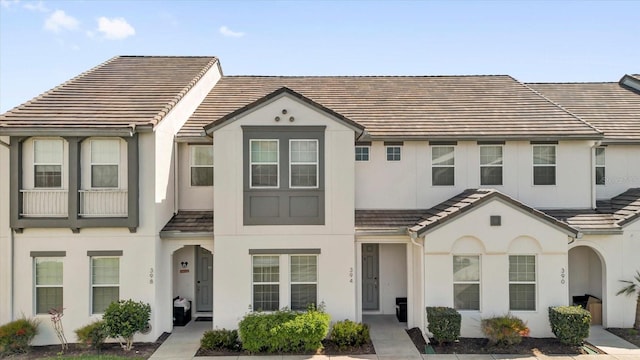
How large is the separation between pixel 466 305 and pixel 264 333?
19.8 feet

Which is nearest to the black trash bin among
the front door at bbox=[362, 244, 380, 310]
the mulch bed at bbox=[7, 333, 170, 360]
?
the front door at bbox=[362, 244, 380, 310]

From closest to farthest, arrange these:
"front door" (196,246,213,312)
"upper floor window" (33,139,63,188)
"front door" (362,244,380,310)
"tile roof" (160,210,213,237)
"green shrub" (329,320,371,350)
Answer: "green shrub" (329,320,371,350), "upper floor window" (33,139,63,188), "tile roof" (160,210,213,237), "front door" (196,246,213,312), "front door" (362,244,380,310)

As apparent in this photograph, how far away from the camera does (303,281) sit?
12461mm

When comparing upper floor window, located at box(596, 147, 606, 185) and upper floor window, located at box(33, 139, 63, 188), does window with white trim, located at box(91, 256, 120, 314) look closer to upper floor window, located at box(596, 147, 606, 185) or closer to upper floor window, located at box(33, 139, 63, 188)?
upper floor window, located at box(33, 139, 63, 188)

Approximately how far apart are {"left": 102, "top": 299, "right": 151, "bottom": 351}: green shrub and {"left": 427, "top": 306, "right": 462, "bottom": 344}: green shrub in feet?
27.2

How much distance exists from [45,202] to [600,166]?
19023 mm

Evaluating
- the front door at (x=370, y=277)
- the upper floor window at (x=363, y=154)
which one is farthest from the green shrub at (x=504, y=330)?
the upper floor window at (x=363, y=154)

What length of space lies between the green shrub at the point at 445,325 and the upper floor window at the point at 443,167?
15.5 ft

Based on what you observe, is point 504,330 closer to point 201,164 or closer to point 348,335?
point 348,335

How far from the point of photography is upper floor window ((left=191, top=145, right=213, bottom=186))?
14211 mm

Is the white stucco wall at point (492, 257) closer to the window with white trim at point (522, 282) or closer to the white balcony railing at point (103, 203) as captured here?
the window with white trim at point (522, 282)

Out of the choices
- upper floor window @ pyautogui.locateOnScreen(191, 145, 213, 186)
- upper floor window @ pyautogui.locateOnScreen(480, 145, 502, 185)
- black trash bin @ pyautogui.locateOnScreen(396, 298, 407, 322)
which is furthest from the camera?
upper floor window @ pyautogui.locateOnScreen(480, 145, 502, 185)

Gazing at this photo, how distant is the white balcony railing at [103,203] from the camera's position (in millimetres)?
12102

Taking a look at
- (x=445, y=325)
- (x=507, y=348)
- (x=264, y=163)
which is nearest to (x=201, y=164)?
(x=264, y=163)
